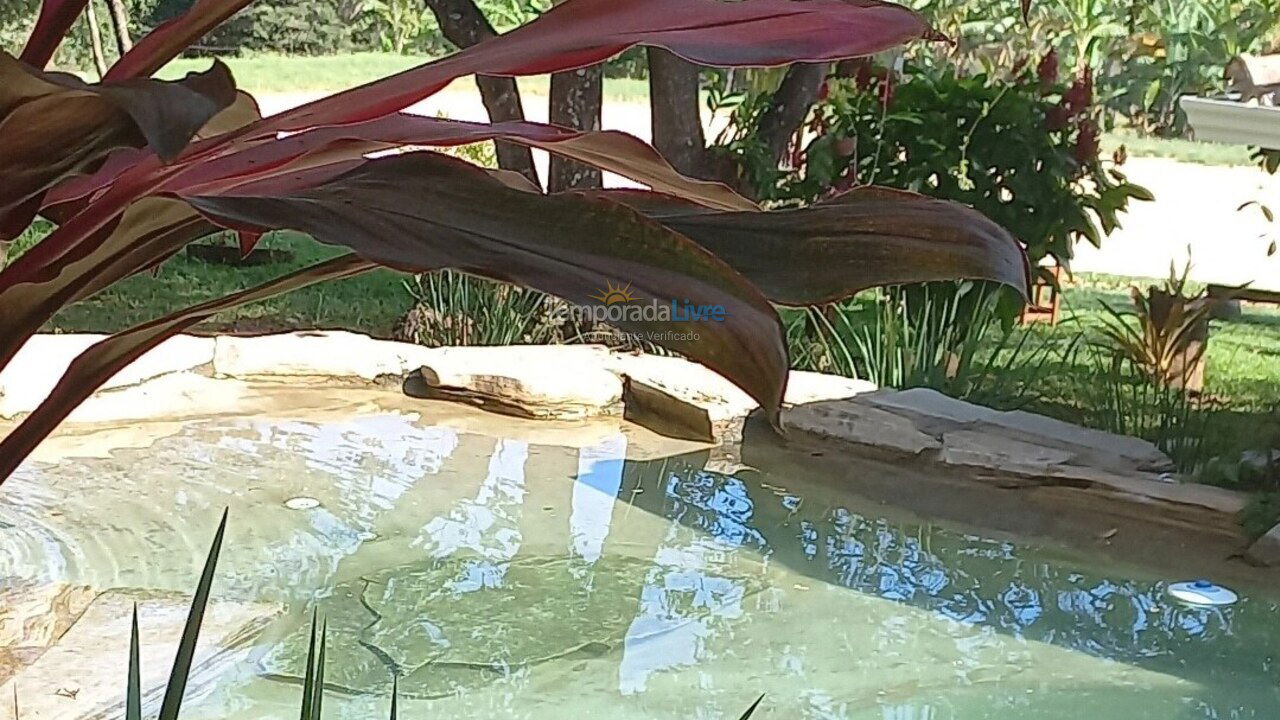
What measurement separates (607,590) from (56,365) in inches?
86.9

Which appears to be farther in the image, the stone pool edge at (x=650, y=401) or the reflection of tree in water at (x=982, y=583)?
the stone pool edge at (x=650, y=401)

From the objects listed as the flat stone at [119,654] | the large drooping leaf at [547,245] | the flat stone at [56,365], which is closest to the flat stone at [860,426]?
the flat stone at [119,654]

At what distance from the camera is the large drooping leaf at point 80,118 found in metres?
0.36

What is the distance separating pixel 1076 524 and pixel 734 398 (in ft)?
3.95

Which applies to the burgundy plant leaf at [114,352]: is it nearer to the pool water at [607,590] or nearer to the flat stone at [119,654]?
the flat stone at [119,654]

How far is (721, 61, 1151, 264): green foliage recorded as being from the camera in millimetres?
4484

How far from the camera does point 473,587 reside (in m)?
3.02

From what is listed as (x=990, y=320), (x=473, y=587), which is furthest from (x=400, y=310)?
(x=473, y=587)

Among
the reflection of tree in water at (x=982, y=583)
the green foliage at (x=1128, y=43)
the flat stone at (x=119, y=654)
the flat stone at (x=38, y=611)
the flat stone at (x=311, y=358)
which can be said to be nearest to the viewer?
the flat stone at (x=119, y=654)

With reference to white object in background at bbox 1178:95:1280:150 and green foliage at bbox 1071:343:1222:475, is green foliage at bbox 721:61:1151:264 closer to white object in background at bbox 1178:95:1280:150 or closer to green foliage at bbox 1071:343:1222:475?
green foliage at bbox 1071:343:1222:475

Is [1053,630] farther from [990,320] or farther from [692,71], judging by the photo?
[692,71]

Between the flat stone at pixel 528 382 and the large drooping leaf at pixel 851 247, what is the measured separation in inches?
154

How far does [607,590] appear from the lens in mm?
3041

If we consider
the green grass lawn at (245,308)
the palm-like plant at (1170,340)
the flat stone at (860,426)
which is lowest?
the green grass lawn at (245,308)
